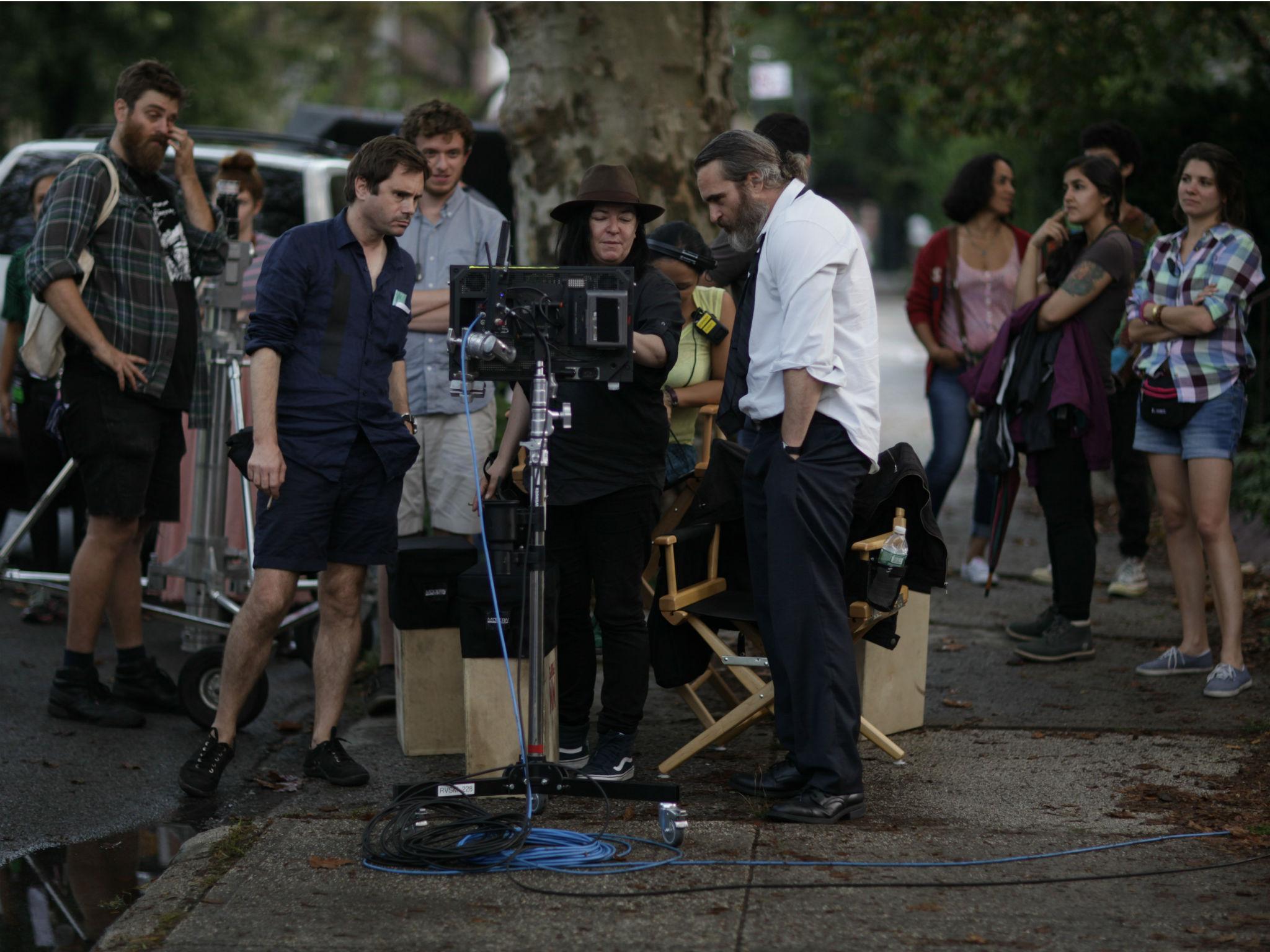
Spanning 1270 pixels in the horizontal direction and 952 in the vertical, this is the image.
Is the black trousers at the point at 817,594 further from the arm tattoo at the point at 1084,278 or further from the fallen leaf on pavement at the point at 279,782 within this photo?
the arm tattoo at the point at 1084,278

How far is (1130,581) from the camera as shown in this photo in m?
8.37

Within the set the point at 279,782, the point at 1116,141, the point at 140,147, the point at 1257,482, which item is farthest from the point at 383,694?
the point at 1257,482

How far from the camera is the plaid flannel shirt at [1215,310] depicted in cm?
615

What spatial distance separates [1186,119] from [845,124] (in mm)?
37602

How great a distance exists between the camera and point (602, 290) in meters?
4.68

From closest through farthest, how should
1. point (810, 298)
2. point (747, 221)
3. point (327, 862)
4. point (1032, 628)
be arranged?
point (327, 862)
point (810, 298)
point (747, 221)
point (1032, 628)

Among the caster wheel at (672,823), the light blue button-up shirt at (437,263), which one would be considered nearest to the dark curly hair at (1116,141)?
the light blue button-up shirt at (437,263)

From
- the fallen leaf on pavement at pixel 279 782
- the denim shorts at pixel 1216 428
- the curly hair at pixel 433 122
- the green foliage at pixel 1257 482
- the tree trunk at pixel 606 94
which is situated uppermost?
the tree trunk at pixel 606 94

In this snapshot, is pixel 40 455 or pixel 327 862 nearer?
pixel 327 862

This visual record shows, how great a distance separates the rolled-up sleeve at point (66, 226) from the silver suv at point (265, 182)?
2.90 m

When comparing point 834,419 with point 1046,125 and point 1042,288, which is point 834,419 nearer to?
point 1042,288

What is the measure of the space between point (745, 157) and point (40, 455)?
4784 millimetres

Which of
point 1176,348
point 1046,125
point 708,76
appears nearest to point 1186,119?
point 1046,125

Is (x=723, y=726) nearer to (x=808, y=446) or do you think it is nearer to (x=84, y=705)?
(x=808, y=446)
